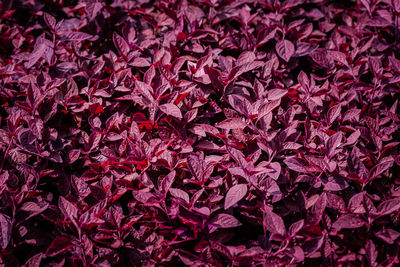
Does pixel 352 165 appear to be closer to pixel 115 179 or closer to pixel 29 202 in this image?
pixel 115 179

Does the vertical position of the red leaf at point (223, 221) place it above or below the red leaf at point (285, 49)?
below

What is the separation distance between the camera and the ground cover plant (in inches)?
56.4

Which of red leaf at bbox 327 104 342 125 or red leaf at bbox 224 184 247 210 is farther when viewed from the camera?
red leaf at bbox 327 104 342 125

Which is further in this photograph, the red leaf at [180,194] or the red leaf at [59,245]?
the red leaf at [180,194]

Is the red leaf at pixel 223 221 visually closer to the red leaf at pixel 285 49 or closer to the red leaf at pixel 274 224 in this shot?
the red leaf at pixel 274 224

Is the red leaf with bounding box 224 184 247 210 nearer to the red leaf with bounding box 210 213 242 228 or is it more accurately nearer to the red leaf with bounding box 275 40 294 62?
the red leaf with bounding box 210 213 242 228

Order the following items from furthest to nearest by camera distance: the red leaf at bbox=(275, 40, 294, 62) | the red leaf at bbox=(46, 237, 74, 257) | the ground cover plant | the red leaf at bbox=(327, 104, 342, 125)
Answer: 1. the red leaf at bbox=(275, 40, 294, 62)
2. the red leaf at bbox=(327, 104, 342, 125)
3. the ground cover plant
4. the red leaf at bbox=(46, 237, 74, 257)

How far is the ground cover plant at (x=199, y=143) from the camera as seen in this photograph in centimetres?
143

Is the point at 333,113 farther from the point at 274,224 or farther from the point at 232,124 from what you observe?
the point at 274,224

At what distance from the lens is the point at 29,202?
4.86 ft

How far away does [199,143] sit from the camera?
1675 millimetres

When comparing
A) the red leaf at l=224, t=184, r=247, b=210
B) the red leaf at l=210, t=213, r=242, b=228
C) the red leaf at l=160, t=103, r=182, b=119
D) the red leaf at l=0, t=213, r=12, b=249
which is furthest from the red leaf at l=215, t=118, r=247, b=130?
the red leaf at l=0, t=213, r=12, b=249

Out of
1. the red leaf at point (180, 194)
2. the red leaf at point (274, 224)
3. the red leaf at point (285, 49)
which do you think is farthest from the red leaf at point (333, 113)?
the red leaf at point (180, 194)

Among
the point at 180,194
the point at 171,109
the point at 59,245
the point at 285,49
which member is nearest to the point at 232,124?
the point at 171,109
